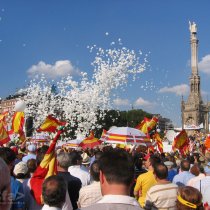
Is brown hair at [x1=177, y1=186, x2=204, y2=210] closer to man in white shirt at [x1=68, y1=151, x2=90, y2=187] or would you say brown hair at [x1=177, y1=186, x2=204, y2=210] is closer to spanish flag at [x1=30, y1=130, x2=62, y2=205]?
spanish flag at [x1=30, y1=130, x2=62, y2=205]

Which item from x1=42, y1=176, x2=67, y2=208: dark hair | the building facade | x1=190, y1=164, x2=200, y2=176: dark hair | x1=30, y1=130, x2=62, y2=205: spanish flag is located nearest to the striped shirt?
x1=30, y1=130, x2=62, y2=205: spanish flag

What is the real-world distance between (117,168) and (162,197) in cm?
308

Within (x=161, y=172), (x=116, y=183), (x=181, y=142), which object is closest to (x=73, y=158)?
(x=161, y=172)

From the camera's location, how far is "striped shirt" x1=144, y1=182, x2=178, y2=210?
602 cm

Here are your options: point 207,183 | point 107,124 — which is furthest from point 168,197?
point 107,124

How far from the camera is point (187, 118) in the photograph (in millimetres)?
89500

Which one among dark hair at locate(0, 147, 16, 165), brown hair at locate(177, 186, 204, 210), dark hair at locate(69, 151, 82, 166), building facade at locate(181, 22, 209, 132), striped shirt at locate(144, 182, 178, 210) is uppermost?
building facade at locate(181, 22, 209, 132)

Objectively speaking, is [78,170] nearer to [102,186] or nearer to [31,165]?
[31,165]

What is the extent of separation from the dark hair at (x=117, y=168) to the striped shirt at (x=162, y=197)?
2918 millimetres

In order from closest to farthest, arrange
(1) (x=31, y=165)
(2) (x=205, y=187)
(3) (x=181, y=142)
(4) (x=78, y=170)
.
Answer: (2) (x=205, y=187) → (1) (x=31, y=165) → (4) (x=78, y=170) → (3) (x=181, y=142)

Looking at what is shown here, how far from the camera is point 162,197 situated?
19.8ft

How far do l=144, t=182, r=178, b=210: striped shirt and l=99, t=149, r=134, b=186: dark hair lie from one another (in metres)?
2.92

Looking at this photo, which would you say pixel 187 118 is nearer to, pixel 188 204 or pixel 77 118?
pixel 77 118

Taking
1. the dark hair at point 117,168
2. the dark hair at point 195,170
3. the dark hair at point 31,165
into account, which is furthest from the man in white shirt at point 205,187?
the dark hair at point 117,168
